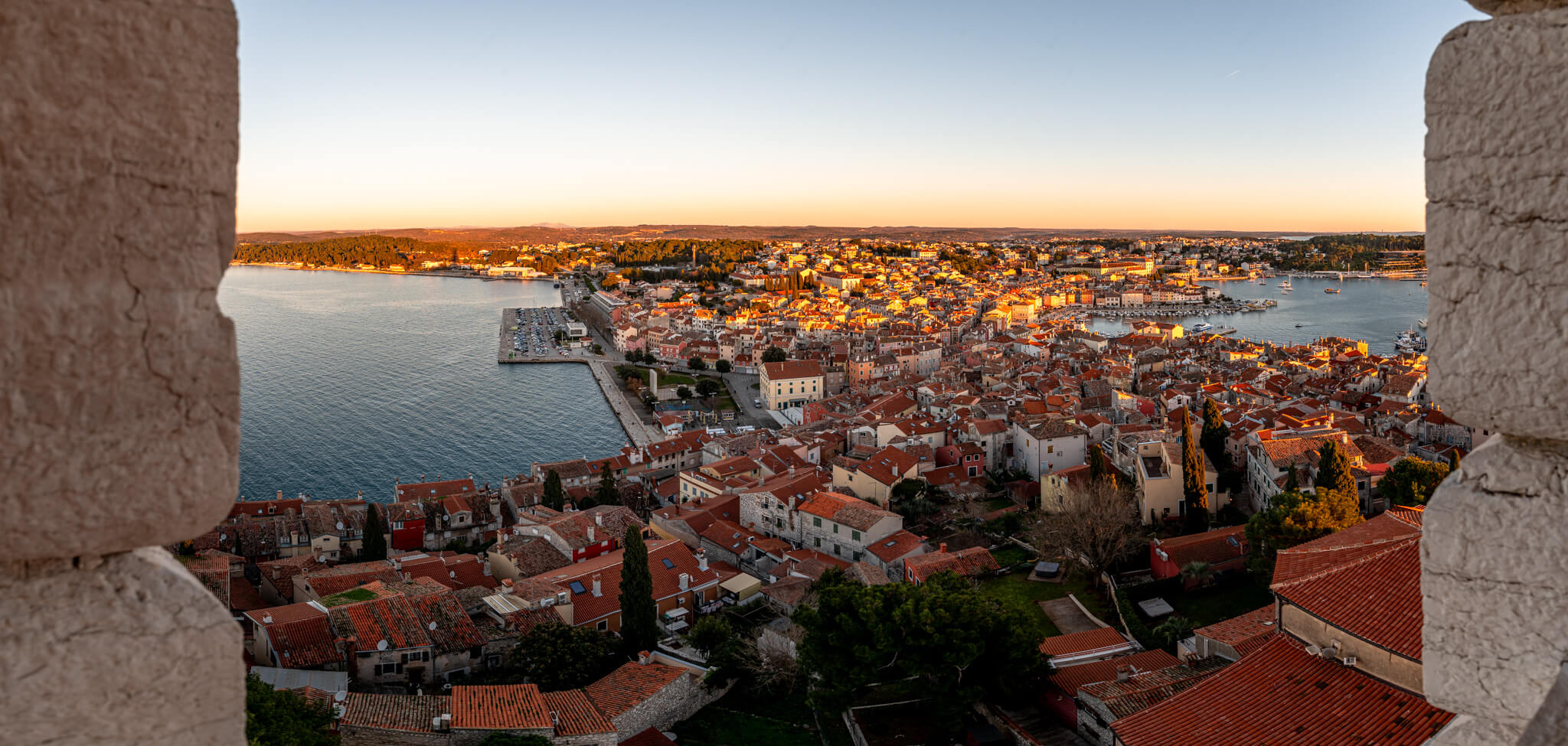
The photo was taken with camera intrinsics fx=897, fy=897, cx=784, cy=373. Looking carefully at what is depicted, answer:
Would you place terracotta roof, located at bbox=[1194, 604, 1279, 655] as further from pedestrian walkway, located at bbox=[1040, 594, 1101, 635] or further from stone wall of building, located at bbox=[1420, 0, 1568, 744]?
stone wall of building, located at bbox=[1420, 0, 1568, 744]

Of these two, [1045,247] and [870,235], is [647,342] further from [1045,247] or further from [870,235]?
[870,235]

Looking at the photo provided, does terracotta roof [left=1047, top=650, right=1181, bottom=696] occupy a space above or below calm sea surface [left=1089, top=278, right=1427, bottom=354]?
below

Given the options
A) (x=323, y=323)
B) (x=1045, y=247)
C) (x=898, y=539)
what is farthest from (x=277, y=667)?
(x=1045, y=247)

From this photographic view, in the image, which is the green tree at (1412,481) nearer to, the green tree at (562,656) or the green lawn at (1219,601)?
the green lawn at (1219,601)

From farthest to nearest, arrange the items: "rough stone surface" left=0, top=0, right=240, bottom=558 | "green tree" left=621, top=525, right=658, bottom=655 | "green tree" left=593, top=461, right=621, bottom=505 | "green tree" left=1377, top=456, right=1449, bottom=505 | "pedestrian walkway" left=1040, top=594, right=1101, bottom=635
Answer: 1. "green tree" left=593, top=461, right=621, bottom=505
2. "green tree" left=1377, top=456, right=1449, bottom=505
3. "pedestrian walkway" left=1040, top=594, right=1101, bottom=635
4. "green tree" left=621, top=525, right=658, bottom=655
5. "rough stone surface" left=0, top=0, right=240, bottom=558

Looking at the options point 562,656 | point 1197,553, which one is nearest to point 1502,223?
point 562,656

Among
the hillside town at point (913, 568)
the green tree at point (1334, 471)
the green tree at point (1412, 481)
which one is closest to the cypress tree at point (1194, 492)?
the hillside town at point (913, 568)

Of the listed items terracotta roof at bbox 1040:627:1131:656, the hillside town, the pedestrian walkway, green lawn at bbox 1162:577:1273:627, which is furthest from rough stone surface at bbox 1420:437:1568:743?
green lawn at bbox 1162:577:1273:627
